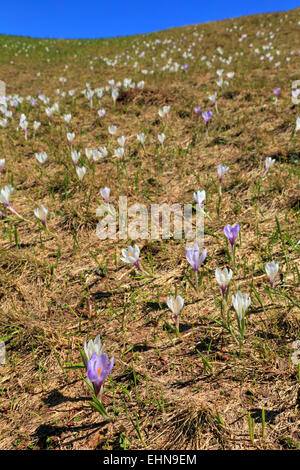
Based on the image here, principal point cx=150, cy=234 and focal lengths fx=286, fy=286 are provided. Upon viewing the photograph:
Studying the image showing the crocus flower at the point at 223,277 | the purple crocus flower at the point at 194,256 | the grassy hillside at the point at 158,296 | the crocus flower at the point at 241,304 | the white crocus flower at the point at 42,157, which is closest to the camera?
the grassy hillside at the point at 158,296

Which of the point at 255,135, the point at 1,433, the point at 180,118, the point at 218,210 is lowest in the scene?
the point at 1,433

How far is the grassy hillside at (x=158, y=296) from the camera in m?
1.60

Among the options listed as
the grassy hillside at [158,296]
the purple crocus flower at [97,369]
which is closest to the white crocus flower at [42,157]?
the grassy hillside at [158,296]

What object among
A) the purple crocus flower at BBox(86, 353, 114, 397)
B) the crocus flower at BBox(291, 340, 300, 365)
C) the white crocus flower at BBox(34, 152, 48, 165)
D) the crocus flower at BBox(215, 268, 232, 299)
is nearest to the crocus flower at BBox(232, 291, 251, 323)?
the crocus flower at BBox(215, 268, 232, 299)

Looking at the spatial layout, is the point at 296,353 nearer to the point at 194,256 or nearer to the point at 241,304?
the point at 241,304

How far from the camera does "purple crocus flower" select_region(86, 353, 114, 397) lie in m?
1.44

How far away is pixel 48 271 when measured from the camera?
277cm

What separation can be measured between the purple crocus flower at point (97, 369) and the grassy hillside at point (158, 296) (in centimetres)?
27

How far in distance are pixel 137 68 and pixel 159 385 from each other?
11.3 m

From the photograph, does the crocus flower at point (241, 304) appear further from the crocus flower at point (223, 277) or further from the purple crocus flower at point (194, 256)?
the purple crocus flower at point (194, 256)

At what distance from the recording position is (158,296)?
227cm
